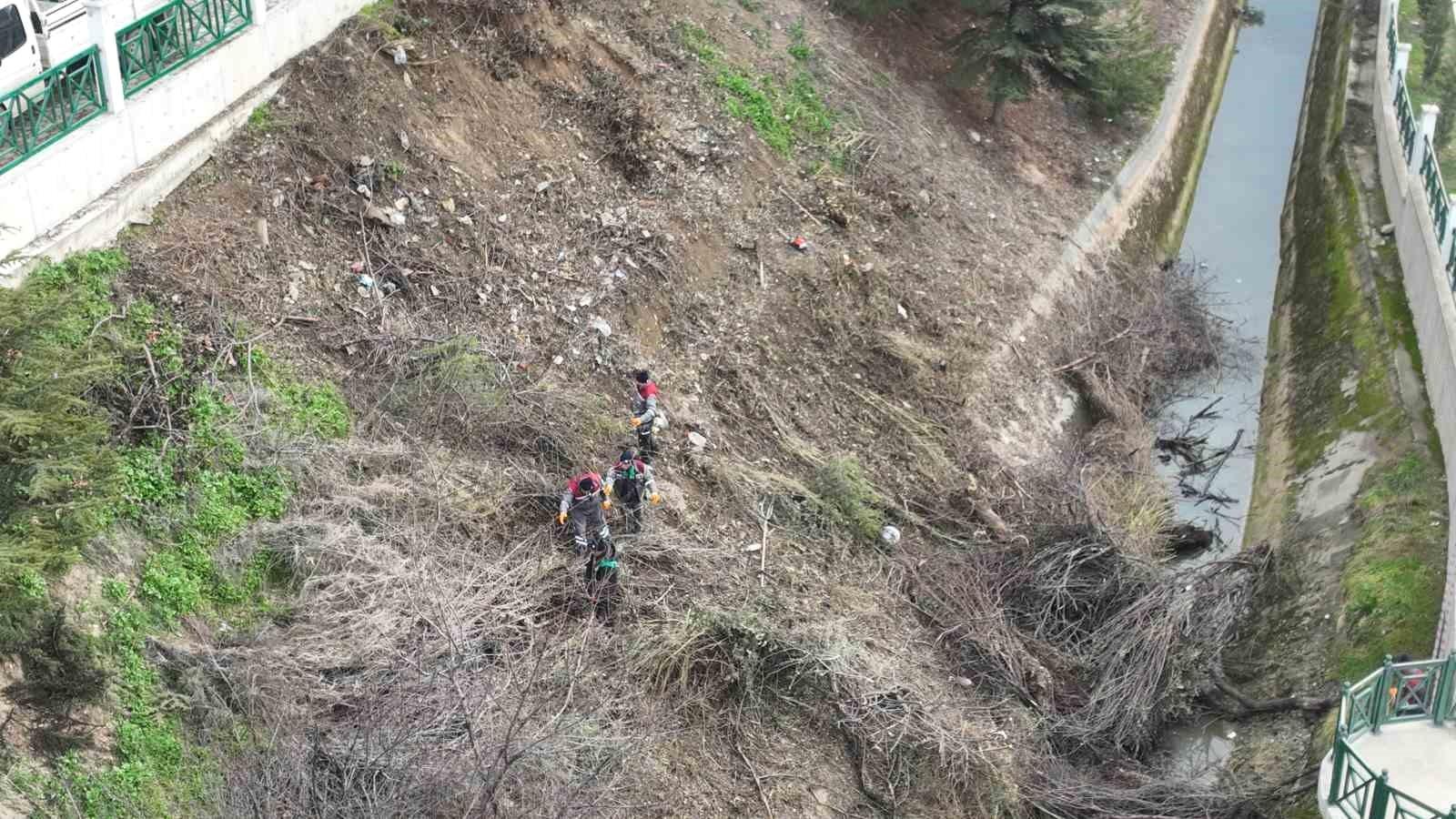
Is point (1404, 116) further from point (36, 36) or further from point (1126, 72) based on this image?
point (36, 36)

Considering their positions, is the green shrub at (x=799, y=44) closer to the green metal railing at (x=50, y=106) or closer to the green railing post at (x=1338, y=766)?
the green metal railing at (x=50, y=106)

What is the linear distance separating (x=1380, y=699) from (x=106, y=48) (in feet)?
32.9

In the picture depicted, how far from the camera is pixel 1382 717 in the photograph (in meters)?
8.91

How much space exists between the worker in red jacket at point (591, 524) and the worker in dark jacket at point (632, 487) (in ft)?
0.78

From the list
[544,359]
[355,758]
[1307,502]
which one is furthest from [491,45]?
[1307,502]

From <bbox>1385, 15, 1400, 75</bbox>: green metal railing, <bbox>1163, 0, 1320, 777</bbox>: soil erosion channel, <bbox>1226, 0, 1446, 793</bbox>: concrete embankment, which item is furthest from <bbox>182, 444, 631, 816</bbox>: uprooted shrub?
<bbox>1385, 15, 1400, 75</bbox>: green metal railing

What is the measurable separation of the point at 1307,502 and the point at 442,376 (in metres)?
8.69

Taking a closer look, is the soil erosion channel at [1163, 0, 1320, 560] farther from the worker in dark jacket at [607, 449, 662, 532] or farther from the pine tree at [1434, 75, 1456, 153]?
the worker in dark jacket at [607, 449, 662, 532]

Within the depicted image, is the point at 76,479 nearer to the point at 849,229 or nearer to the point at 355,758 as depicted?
the point at 355,758

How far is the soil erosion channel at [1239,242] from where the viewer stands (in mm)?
15766

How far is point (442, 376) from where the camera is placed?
1170 centimetres

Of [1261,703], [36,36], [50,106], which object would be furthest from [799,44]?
[1261,703]

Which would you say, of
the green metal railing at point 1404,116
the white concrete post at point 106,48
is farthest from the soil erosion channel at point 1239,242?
the white concrete post at point 106,48

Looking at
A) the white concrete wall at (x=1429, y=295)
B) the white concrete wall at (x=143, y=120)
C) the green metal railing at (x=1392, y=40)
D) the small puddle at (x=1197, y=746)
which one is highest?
the white concrete wall at (x=143, y=120)
